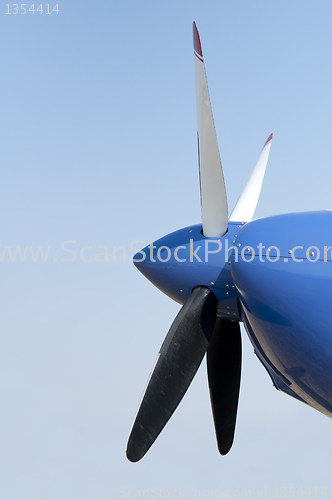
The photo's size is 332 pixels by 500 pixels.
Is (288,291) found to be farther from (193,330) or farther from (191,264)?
(191,264)

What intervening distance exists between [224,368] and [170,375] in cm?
323

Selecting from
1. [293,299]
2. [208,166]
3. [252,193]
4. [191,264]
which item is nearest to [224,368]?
[191,264]

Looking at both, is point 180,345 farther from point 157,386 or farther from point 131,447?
point 131,447

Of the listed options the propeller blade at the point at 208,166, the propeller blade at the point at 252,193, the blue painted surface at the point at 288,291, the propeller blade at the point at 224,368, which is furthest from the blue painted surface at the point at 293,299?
the propeller blade at the point at 252,193

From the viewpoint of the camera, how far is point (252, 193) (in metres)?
14.4

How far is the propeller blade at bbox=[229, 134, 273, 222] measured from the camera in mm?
13789

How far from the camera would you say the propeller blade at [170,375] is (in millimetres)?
9922

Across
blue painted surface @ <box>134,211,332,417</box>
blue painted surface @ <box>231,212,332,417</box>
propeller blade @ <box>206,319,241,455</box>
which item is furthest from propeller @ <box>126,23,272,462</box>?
propeller blade @ <box>206,319,241,455</box>

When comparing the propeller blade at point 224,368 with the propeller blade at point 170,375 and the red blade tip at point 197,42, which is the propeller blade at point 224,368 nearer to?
the propeller blade at point 170,375

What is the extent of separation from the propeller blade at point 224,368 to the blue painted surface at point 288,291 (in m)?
2.24

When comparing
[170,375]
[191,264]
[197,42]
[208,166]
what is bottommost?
[170,375]

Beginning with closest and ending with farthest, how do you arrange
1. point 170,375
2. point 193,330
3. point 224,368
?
point 170,375 → point 193,330 → point 224,368

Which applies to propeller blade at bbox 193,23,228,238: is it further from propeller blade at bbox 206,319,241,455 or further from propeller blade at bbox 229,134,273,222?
propeller blade at bbox 206,319,241,455

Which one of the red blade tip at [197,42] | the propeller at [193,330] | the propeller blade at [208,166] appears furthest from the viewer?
the propeller at [193,330]
